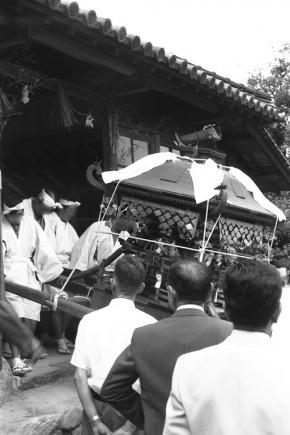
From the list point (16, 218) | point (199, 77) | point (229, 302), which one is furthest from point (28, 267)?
point (229, 302)

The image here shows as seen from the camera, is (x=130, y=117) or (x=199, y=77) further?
(x=130, y=117)

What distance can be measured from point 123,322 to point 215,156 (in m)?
3.41

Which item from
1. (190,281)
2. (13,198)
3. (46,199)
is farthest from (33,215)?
(190,281)

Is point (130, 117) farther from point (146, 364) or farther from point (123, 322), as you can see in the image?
point (146, 364)

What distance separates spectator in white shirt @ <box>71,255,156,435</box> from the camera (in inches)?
120

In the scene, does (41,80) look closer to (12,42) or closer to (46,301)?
(12,42)

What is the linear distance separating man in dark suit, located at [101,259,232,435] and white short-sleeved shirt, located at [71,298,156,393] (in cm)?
46

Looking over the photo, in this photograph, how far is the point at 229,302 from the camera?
1.94 m

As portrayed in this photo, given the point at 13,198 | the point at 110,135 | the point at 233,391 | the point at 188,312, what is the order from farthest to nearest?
1. the point at 13,198
2. the point at 110,135
3. the point at 188,312
4. the point at 233,391

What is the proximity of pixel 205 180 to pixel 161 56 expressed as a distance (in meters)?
1.77

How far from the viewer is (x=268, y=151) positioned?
29.5 feet

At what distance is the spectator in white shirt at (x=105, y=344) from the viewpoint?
10.0ft

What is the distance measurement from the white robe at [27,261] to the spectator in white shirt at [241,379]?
3.63m

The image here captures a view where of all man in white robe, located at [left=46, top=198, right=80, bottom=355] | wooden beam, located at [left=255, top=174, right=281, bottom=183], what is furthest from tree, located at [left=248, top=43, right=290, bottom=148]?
man in white robe, located at [left=46, top=198, right=80, bottom=355]
